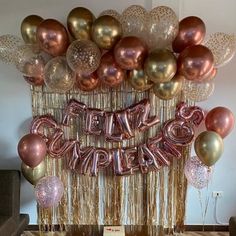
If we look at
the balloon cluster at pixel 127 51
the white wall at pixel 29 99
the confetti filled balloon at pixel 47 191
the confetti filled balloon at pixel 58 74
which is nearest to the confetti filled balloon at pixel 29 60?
the balloon cluster at pixel 127 51

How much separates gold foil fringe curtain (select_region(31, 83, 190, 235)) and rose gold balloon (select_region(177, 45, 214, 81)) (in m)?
0.59

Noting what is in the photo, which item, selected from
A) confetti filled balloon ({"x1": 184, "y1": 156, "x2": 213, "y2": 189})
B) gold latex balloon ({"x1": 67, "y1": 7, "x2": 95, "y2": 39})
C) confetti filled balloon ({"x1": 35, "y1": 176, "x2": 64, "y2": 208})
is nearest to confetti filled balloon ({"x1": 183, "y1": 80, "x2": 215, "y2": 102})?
confetti filled balloon ({"x1": 184, "y1": 156, "x2": 213, "y2": 189})

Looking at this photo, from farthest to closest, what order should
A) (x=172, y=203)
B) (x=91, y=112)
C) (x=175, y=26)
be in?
(x=172, y=203) → (x=91, y=112) → (x=175, y=26)

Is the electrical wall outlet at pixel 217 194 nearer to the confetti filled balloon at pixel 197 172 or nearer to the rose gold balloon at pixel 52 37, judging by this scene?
the confetti filled balloon at pixel 197 172

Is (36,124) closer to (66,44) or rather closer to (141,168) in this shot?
(66,44)

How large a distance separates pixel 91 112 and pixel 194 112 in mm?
850

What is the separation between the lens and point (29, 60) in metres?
2.70

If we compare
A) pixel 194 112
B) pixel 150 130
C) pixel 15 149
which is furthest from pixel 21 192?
pixel 194 112

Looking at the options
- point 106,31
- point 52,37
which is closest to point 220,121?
point 106,31

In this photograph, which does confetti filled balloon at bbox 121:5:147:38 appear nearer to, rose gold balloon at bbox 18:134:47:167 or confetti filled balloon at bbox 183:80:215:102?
confetti filled balloon at bbox 183:80:215:102

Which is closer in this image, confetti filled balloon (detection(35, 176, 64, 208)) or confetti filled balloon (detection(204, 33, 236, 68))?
confetti filled balloon (detection(204, 33, 236, 68))

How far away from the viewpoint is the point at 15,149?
3227mm

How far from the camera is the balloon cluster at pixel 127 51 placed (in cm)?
253

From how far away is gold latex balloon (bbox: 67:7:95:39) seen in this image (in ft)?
8.70
